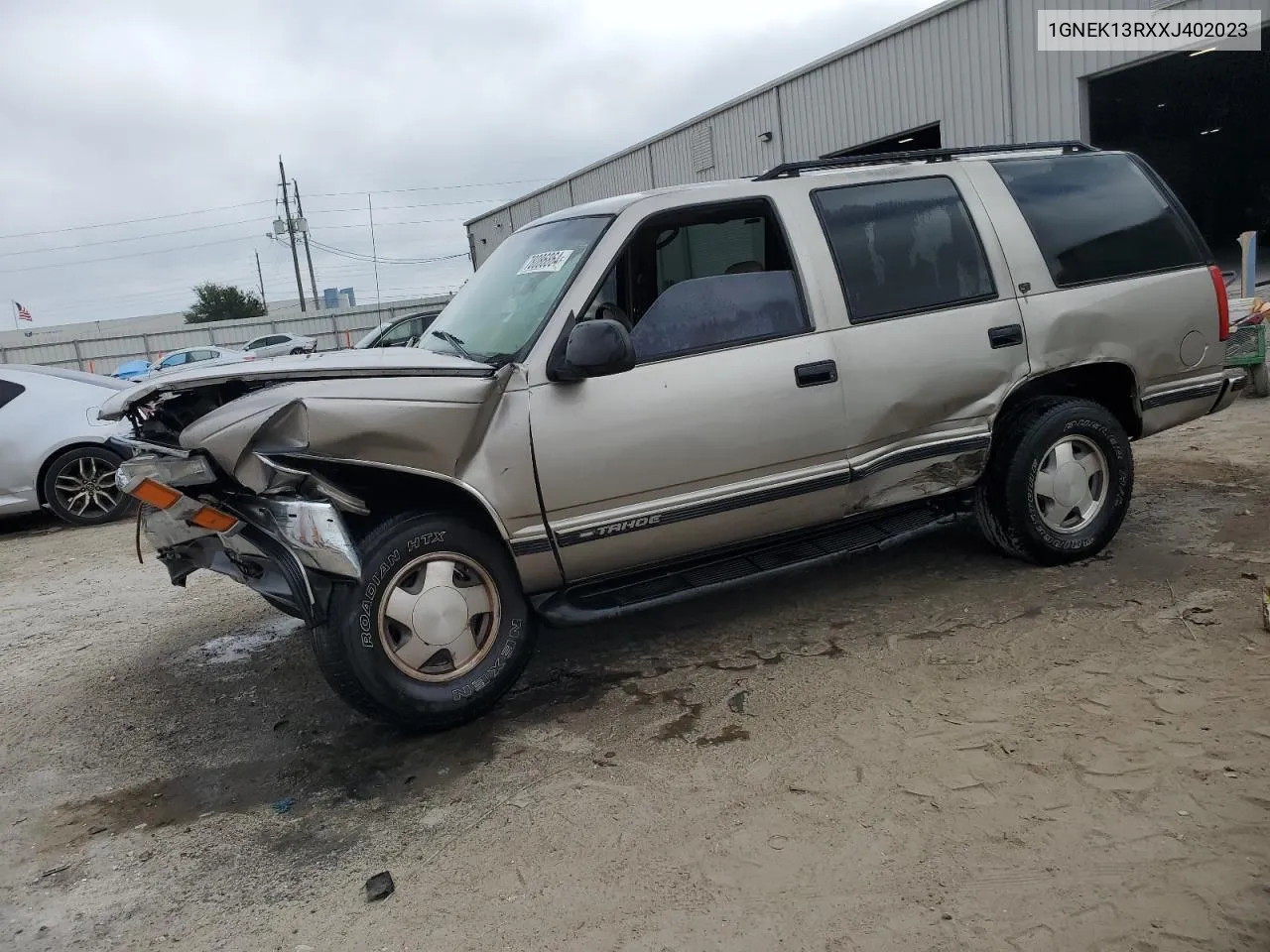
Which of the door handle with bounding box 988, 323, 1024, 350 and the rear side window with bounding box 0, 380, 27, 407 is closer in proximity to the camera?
the door handle with bounding box 988, 323, 1024, 350

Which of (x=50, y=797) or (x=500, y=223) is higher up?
(x=500, y=223)

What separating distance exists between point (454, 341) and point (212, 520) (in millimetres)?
1319

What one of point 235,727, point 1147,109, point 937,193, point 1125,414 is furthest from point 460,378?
point 1147,109

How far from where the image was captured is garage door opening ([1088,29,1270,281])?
21719 mm

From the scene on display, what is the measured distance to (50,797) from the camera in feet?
11.5

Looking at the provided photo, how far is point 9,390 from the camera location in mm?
8445

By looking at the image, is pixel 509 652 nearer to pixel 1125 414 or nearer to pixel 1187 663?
pixel 1187 663

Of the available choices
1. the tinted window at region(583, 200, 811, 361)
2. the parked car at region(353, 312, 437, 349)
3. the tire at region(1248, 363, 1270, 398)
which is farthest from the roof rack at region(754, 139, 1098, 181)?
the parked car at region(353, 312, 437, 349)

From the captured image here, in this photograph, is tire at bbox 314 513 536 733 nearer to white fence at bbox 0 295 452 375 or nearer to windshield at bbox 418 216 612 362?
windshield at bbox 418 216 612 362

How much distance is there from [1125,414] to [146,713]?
4.93 meters

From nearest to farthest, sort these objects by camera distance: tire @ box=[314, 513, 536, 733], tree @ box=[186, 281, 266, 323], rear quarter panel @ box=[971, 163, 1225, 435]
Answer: tire @ box=[314, 513, 536, 733] → rear quarter panel @ box=[971, 163, 1225, 435] → tree @ box=[186, 281, 266, 323]

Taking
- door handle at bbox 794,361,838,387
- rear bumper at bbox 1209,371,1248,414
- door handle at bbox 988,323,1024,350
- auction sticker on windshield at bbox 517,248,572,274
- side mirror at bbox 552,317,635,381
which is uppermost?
auction sticker on windshield at bbox 517,248,572,274

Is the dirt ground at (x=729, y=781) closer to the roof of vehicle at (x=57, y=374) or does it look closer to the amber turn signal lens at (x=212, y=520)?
the amber turn signal lens at (x=212, y=520)

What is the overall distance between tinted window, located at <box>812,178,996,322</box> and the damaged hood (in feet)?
5.60
